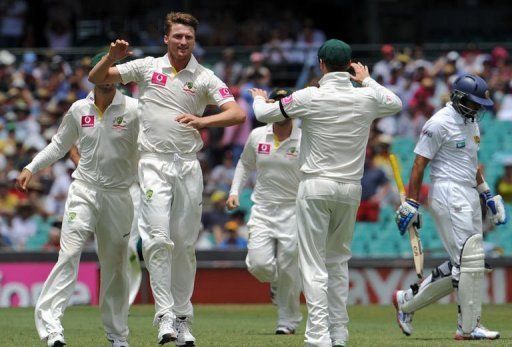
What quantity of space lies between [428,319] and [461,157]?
11.9ft

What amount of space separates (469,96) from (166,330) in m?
3.74

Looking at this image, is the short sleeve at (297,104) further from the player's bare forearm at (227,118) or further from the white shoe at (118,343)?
the white shoe at (118,343)

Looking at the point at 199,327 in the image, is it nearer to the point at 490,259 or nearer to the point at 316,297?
the point at 316,297

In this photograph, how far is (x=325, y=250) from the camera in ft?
32.1

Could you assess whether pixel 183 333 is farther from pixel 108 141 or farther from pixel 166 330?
pixel 108 141

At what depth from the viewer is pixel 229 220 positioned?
1966cm

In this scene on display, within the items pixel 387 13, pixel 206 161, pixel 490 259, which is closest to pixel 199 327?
pixel 490 259

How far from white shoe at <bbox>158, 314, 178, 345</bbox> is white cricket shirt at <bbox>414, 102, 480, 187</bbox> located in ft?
10.3

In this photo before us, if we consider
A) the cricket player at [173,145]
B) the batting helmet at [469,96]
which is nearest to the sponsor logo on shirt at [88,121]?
the cricket player at [173,145]

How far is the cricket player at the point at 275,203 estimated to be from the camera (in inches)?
528

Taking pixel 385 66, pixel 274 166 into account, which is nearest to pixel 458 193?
pixel 274 166

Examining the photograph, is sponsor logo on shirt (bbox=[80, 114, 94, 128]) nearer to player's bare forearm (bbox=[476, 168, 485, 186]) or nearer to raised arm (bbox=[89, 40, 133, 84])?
raised arm (bbox=[89, 40, 133, 84])

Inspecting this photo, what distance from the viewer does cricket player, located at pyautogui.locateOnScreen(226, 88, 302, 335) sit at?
1341cm

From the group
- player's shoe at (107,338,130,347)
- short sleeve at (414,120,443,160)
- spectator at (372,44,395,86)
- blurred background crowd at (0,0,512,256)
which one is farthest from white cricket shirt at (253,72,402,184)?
spectator at (372,44,395,86)
